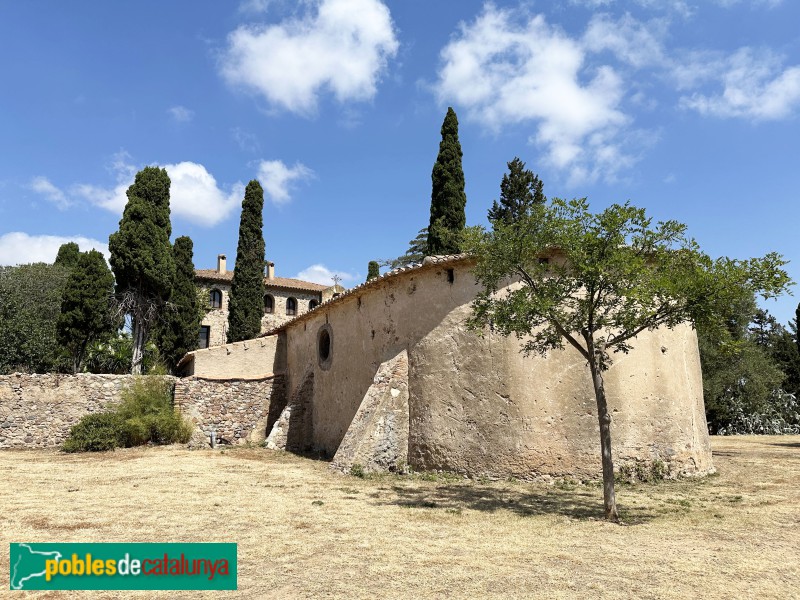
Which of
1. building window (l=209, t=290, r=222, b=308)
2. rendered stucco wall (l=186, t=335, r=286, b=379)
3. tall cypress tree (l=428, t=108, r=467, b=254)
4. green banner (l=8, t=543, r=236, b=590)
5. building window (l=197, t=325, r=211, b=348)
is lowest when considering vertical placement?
green banner (l=8, t=543, r=236, b=590)

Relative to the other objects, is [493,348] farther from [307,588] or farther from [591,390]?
[307,588]

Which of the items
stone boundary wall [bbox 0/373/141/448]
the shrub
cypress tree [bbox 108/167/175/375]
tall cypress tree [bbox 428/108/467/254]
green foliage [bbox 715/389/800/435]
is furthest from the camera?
green foliage [bbox 715/389/800/435]

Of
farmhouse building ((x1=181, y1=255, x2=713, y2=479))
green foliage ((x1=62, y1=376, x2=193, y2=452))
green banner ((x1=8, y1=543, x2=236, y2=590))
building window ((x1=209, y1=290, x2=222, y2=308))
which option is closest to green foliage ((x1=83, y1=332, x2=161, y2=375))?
green foliage ((x1=62, y1=376, x2=193, y2=452))

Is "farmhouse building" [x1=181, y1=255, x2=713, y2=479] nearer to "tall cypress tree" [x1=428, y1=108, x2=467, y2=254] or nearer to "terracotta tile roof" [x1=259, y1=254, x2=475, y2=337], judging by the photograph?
"terracotta tile roof" [x1=259, y1=254, x2=475, y2=337]

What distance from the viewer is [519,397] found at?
37.0ft

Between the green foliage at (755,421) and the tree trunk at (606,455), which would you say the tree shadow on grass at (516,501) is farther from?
the green foliage at (755,421)

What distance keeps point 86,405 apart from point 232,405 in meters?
4.81

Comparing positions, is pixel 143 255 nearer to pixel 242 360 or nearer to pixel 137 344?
pixel 137 344

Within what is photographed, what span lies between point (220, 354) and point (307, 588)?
56.3 ft

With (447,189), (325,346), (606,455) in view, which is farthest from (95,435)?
(447,189)

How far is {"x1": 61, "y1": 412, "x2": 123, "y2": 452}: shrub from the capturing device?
16.5 meters

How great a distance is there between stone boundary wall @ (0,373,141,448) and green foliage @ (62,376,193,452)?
2.30ft

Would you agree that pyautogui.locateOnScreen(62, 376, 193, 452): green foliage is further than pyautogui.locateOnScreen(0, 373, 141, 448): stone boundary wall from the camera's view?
No

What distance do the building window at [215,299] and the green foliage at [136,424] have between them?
27.9 metres
